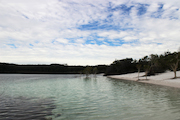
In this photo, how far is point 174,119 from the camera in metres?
9.55

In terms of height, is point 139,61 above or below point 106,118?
above

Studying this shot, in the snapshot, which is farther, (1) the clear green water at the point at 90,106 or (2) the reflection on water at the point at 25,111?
(1) the clear green water at the point at 90,106

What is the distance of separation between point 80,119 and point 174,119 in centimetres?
666

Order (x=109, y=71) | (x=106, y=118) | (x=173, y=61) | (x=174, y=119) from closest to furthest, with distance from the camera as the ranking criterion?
(x=174, y=119) → (x=106, y=118) → (x=173, y=61) → (x=109, y=71)

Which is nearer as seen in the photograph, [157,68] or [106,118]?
[106,118]

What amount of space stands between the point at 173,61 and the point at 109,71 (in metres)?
84.0

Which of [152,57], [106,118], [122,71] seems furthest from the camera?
[122,71]

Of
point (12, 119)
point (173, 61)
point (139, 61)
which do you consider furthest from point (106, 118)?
point (139, 61)

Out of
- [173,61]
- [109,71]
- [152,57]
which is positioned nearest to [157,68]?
[152,57]

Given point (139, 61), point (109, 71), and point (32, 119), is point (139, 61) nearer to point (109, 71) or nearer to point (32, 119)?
point (109, 71)

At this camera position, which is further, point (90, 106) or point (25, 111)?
point (90, 106)

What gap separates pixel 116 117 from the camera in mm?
10344

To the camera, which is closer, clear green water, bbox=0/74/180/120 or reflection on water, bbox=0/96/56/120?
reflection on water, bbox=0/96/56/120

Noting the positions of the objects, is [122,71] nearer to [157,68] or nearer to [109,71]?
[109,71]
